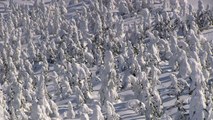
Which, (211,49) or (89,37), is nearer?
(211,49)

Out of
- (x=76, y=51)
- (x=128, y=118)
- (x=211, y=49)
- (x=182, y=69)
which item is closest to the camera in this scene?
(x=128, y=118)

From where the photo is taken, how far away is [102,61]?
3300 inches

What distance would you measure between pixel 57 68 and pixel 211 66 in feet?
80.0

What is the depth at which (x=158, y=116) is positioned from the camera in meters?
54.9

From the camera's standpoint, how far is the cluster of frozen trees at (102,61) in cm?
5450

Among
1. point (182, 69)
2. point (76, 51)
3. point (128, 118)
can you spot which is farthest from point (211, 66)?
point (76, 51)

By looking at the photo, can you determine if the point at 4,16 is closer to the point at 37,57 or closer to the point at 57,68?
the point at 37,57

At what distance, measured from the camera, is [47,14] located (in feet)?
429

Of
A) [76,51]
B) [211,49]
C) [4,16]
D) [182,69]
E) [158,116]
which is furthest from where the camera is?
[4,16]

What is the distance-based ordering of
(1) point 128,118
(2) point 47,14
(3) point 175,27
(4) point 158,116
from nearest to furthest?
(4) point 158,116
(1) point 128,118
(3) point 175,27
(2) point 47,14

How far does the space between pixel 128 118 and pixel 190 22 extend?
37.8 metres

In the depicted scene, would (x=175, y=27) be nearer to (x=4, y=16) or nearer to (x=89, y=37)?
(x=89, y=37)

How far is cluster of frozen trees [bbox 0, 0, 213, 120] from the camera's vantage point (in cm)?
5450

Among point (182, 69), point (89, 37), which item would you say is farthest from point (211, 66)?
point (89, 37)
